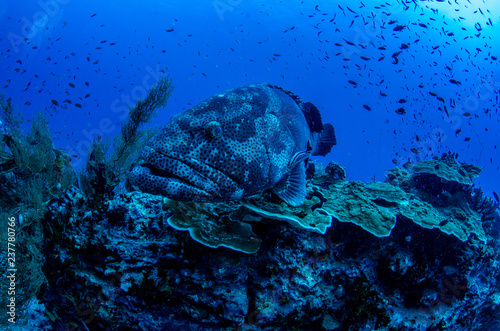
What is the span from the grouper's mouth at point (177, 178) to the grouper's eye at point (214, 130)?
12.1 inches

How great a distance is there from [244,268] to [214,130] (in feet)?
5.62

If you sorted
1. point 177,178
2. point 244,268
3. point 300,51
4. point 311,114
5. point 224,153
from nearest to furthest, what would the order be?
point 177,178, point 224,153, point 244,268, point 311,114, point 300,51

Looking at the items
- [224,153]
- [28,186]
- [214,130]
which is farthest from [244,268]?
[28,186]

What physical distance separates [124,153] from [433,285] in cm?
763

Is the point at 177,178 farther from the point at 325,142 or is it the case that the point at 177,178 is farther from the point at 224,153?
the point at 325,142

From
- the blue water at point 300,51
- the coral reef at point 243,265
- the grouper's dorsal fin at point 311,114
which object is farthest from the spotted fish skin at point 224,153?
the blue water at point 300,51

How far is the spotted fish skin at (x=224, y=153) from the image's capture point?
92.2 inches

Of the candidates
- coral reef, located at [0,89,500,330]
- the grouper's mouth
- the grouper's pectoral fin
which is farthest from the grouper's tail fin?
the grouper's mouth

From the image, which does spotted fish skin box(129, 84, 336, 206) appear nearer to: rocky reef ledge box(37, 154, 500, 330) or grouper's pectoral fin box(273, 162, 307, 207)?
grouper's pectoral fin box(273, 162, 307, 207)

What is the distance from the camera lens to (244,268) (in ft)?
10.2

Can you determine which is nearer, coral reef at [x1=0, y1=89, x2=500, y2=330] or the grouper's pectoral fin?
coral reef at [x1=0, y1=89, x2=500, y2=330]

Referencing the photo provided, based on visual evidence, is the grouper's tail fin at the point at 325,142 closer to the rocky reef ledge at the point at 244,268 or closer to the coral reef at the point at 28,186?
the rocky reef ledge at the point at 244,268

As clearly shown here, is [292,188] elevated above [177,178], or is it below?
below

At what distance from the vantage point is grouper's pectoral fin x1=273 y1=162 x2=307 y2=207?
3.37 m
